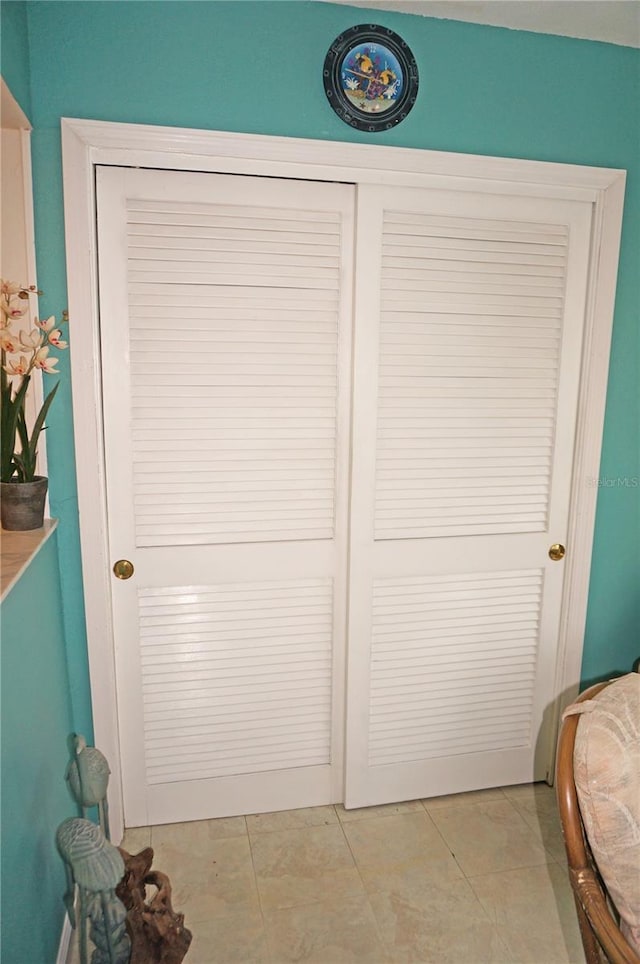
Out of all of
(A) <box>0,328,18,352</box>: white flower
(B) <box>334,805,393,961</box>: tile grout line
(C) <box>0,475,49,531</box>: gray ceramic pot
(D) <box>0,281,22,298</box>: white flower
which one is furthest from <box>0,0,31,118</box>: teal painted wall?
(B) <box>334,805,393,961</box>: tile grout line

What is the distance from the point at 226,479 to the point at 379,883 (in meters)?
1.26

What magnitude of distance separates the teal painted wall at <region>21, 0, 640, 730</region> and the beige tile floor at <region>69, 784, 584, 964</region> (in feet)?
2.00

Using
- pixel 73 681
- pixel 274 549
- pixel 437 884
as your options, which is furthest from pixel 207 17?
pixel 437 884

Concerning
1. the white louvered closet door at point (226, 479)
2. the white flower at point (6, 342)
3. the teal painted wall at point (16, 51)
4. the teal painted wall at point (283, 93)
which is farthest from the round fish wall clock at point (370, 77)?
the white flower at point (6, 342)

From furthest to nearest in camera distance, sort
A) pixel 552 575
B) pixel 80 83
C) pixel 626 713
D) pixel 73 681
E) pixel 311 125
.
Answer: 1. pixel 552 575
2. pixel 73 681
3. pixel 311 125
4. pixel 80 83
5. pixel 626 713

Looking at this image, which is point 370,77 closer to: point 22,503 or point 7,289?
point 7,289

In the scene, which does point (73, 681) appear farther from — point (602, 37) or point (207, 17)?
point (602, 37)

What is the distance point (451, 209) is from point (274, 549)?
3.83 feet

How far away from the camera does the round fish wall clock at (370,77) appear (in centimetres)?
173

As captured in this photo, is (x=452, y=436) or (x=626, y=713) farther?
(x=452, y=436)

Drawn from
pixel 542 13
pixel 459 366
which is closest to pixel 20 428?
pixel 459 366

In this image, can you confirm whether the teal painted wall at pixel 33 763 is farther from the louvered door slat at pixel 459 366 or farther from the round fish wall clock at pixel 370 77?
the round fish wall clock at pixel 370 77

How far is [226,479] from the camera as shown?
74.6 inches

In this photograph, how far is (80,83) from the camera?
5.32ft
